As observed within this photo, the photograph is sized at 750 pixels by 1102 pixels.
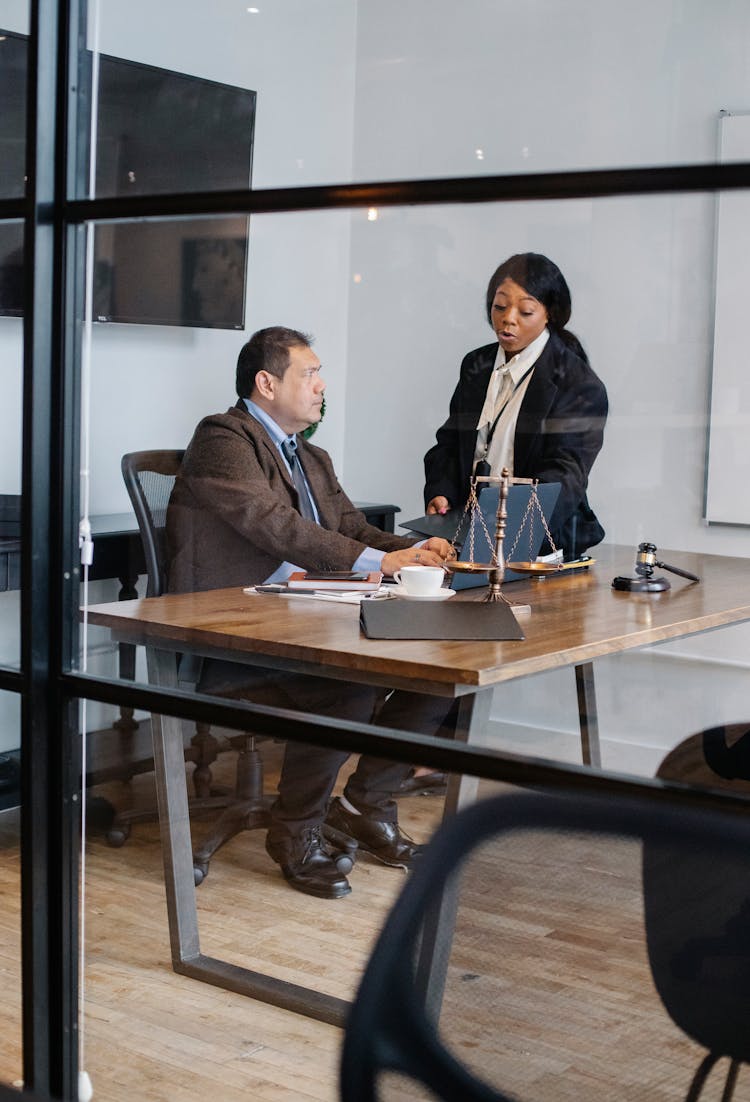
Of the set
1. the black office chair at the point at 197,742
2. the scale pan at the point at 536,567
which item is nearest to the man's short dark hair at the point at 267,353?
the black office chair at the point at 197,742

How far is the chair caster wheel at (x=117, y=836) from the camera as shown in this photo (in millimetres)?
1826

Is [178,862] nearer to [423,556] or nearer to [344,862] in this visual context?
[344,862]

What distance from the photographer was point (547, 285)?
1436mm

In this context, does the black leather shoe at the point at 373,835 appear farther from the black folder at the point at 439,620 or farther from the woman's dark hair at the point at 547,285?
the woman's dark hair at the point at 547,285

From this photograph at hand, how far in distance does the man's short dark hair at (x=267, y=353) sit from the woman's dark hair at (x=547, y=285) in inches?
10.7

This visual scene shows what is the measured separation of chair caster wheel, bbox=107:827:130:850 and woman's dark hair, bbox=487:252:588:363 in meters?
0.90

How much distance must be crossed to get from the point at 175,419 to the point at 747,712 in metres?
0.78

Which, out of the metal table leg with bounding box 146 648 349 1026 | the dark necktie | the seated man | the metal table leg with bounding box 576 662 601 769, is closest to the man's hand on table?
the seated man

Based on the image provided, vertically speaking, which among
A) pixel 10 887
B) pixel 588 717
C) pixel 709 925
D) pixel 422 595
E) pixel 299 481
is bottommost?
pixel 10 887

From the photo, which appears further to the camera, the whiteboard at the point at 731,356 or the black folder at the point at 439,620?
the black folder at the point at 439,620

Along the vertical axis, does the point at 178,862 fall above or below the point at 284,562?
below

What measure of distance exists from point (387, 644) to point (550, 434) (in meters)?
0.31

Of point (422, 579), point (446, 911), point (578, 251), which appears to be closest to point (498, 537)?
point (422, 579)

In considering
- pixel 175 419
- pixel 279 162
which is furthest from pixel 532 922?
pixel 279 162
